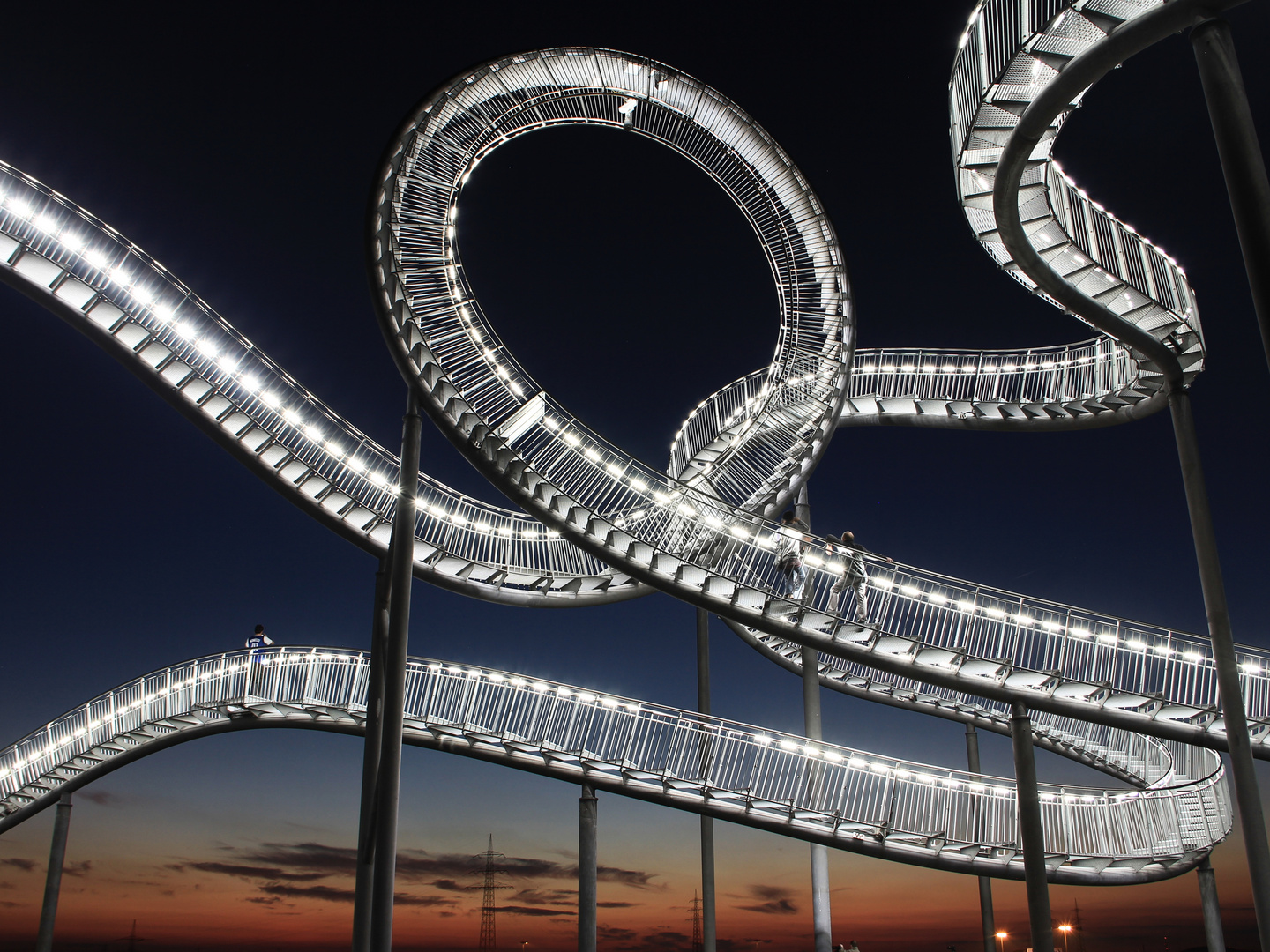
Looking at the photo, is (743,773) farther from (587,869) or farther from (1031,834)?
(1031,834)

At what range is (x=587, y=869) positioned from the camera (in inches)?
621

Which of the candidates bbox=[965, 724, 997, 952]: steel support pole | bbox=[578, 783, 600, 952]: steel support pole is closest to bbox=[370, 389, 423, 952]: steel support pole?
bbox=[578, 783, 600, 952]: steel support pole

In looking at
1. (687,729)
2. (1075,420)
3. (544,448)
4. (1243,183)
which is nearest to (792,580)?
(687,729)

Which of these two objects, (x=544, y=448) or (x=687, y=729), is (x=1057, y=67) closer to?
(x=544, y=448)

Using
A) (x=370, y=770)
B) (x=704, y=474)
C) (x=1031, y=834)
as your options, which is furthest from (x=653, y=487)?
(x=1031, y=834)

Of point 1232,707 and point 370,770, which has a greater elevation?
point 1232,707

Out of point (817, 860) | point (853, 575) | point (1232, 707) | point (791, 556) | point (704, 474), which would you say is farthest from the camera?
point (704, 474)

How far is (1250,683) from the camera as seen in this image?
14672 millimetres

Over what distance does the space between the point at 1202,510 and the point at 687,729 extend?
28.9 feet

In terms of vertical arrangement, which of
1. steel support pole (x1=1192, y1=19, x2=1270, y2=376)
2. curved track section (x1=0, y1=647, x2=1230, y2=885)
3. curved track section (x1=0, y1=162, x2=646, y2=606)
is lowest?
curved track section (x1=0, y1=647, x2=1230, y2=885)

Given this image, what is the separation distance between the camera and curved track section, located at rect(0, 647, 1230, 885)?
15.6m

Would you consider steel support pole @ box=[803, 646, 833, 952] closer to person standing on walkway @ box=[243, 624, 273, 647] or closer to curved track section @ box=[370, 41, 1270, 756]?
curved track section @ box=[370, 41, 1270, 756]

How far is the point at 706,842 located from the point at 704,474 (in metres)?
7.70

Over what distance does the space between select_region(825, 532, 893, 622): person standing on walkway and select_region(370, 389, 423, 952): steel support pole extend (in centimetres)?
632
